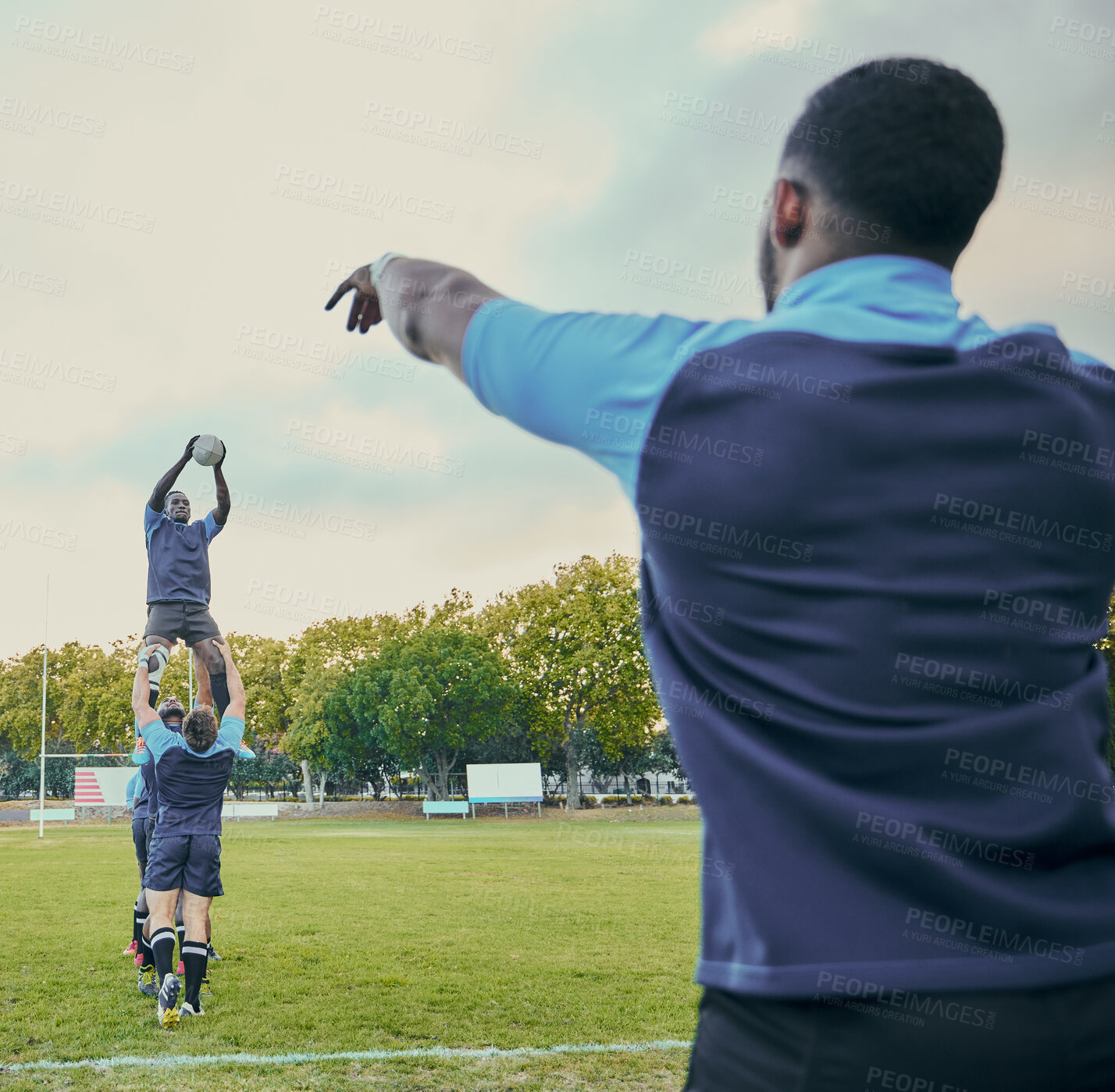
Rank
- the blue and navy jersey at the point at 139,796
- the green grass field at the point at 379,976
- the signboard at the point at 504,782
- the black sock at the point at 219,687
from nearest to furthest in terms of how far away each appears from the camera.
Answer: the green grass field at the point at 379,976 → the blue and navy jersey at the point at 139,796 → the black sock at the point at 219,687 → the signboard at the point at 504,782

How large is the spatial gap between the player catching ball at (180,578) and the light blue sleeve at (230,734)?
1426 mm

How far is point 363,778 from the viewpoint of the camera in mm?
78438

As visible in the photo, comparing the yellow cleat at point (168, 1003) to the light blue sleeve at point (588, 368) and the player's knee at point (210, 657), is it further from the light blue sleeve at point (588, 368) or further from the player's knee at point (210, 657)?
the light blue sleeve at point (588, 368)

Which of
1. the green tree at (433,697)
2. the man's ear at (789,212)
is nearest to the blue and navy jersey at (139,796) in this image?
the man's ear at (789,212)

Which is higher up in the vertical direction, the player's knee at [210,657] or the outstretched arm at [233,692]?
the player's knee at [210,657]

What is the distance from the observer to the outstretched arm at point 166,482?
10.5m

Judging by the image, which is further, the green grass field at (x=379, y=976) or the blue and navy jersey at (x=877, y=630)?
the green grass field at (x=379, y=976)

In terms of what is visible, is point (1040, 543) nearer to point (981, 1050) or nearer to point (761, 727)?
point (761, 727)

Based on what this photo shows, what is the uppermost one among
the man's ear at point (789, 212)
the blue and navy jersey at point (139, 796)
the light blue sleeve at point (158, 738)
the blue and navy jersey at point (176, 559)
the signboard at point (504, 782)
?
the blue and navy jersey at point (176, 559)

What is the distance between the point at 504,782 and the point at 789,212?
182 feet

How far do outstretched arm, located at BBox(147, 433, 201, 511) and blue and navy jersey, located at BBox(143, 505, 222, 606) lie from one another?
0.83 ft

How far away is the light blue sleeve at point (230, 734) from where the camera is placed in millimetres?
10023

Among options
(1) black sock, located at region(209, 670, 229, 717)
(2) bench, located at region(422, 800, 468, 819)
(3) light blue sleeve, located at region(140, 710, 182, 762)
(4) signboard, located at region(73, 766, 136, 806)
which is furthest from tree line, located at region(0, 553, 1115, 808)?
(3) light blue sleeve, located at region(140, 710, 182, 762)

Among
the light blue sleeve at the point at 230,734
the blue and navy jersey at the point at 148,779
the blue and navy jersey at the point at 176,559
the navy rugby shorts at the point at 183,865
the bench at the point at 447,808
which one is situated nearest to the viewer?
the navy rugby shorts at the point at 183,865
